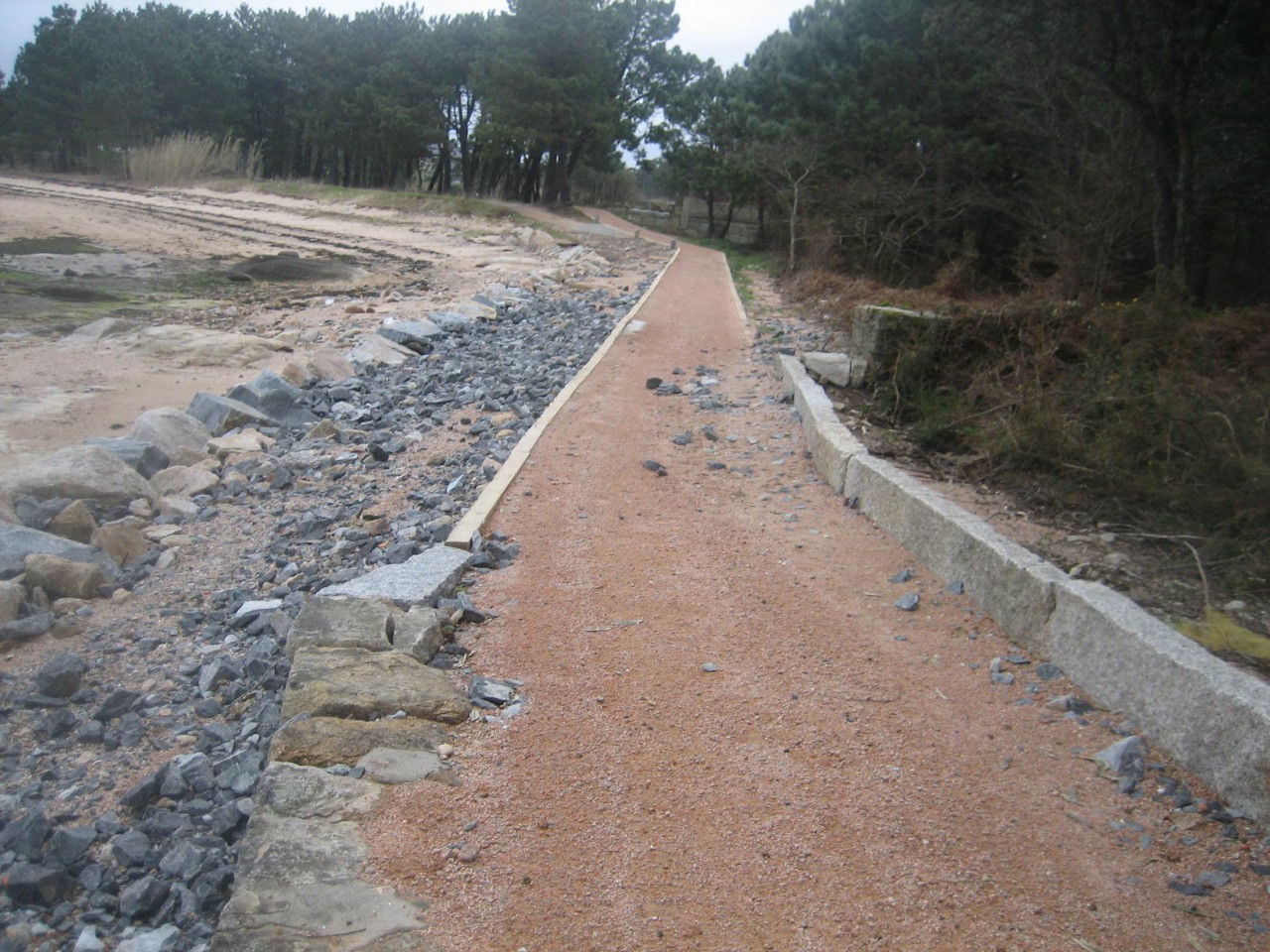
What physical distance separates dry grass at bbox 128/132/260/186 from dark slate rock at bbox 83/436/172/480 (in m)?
41.0

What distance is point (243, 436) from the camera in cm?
884

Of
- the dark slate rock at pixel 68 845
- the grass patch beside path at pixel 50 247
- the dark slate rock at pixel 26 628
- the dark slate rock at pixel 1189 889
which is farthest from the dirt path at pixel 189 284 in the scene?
the dark slate rock at pixel 1189 889

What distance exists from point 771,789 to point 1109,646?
1476 mm

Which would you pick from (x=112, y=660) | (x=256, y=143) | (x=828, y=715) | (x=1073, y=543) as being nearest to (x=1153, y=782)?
(x=828, y=715)

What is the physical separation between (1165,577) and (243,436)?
7440 mm

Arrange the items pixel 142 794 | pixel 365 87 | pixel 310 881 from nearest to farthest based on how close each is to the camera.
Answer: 1. pixel 310 881
2. pixel 142 794
3. pixel 365 87

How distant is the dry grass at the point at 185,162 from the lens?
44281mm

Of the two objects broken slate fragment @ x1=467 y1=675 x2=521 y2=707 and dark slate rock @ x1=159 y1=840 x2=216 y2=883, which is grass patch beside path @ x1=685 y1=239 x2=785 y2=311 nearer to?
broken slate fragment @ x1=467 y1=675 x2=521 y2=707

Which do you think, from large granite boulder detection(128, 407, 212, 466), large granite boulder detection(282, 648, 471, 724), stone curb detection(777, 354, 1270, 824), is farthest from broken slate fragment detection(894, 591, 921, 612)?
large granite boulder detection(128, 407, 212, 466)

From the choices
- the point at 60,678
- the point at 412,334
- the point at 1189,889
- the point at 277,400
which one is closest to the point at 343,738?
the point at 60,678

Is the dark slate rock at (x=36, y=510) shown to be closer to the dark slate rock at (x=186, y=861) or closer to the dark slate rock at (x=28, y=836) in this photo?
the dark slate rock at (x=28, y=836)

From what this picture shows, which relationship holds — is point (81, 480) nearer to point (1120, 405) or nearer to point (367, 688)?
point (367, 688)

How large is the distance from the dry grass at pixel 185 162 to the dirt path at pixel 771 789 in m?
45.8

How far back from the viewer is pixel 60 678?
14.8ft
